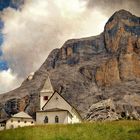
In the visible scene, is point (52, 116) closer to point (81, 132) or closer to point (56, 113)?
point (56, 113)

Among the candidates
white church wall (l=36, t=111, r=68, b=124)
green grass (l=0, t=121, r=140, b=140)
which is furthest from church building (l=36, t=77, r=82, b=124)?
green grass (l=0, t=121, r=140, b=140)

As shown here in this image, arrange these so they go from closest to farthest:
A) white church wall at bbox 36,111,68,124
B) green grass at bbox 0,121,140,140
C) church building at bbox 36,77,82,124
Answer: green grass at bbox 0,121,140,140 → white church wall at bbox 36,111,68,124 → church building at bbox 36,77,82,124

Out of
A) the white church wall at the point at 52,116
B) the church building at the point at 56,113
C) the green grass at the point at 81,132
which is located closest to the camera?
the green grass at the point at 81,132

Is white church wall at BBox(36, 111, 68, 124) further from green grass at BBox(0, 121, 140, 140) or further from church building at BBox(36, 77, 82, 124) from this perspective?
green grass at BBox(0, 121, 140, 140)

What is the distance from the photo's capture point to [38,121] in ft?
216

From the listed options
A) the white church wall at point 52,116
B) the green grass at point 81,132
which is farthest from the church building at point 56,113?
the green grass at point 81,132

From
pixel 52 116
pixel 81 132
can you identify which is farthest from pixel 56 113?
pixel 81 132

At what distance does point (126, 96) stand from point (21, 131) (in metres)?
143

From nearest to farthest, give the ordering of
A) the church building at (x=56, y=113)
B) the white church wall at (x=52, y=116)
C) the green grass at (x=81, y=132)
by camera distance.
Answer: the green grass at (x=81, y=132) < the white church wall at (x=52, y=116) < the church building at (x=56, y=113)

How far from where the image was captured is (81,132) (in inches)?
1086

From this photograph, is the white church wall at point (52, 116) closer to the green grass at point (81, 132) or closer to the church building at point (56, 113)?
the church building at point (56, 113)

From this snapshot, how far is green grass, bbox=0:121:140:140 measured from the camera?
1029 inches

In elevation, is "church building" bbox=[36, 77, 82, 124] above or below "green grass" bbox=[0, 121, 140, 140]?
above

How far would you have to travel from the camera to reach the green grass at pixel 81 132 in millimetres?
26141
